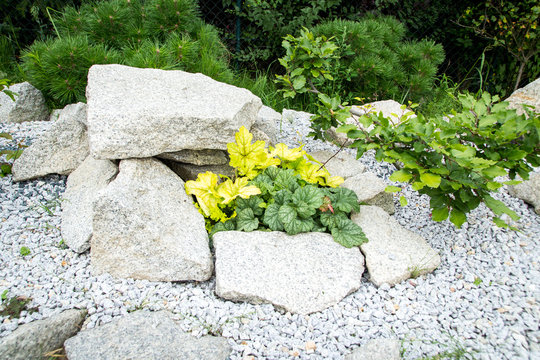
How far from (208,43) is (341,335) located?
298 centimetres

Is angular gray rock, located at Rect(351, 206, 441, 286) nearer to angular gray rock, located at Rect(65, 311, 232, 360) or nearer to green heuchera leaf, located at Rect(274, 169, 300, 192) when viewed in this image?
green heuchera leaf, located at Rect(274, 169, 300, 192)

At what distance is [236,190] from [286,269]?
1.73ft

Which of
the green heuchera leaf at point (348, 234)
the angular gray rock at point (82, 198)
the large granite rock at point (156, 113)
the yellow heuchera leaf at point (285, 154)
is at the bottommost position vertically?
the angular gray rock at point (82, 198)

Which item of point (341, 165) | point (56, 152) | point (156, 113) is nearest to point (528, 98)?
point (341, 165)

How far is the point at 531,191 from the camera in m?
2.77

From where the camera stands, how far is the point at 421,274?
87.8 inches

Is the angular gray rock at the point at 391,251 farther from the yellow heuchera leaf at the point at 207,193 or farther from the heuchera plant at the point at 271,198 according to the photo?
the yellow heuchera leaf at the point at 207,193

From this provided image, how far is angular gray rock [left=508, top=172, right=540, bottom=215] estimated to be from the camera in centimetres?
273

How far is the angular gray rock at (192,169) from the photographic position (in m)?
2.64

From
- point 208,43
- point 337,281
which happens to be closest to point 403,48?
point 208,43

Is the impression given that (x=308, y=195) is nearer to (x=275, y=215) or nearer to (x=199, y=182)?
(x=275, y=215)

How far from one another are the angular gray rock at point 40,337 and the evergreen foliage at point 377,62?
2.98 meters

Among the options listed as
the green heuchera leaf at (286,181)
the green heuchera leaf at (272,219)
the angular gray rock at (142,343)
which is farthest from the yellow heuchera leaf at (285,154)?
the angular gray rock at (142,343)

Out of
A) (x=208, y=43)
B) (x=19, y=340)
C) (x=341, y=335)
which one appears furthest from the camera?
(x=208, y=43)
